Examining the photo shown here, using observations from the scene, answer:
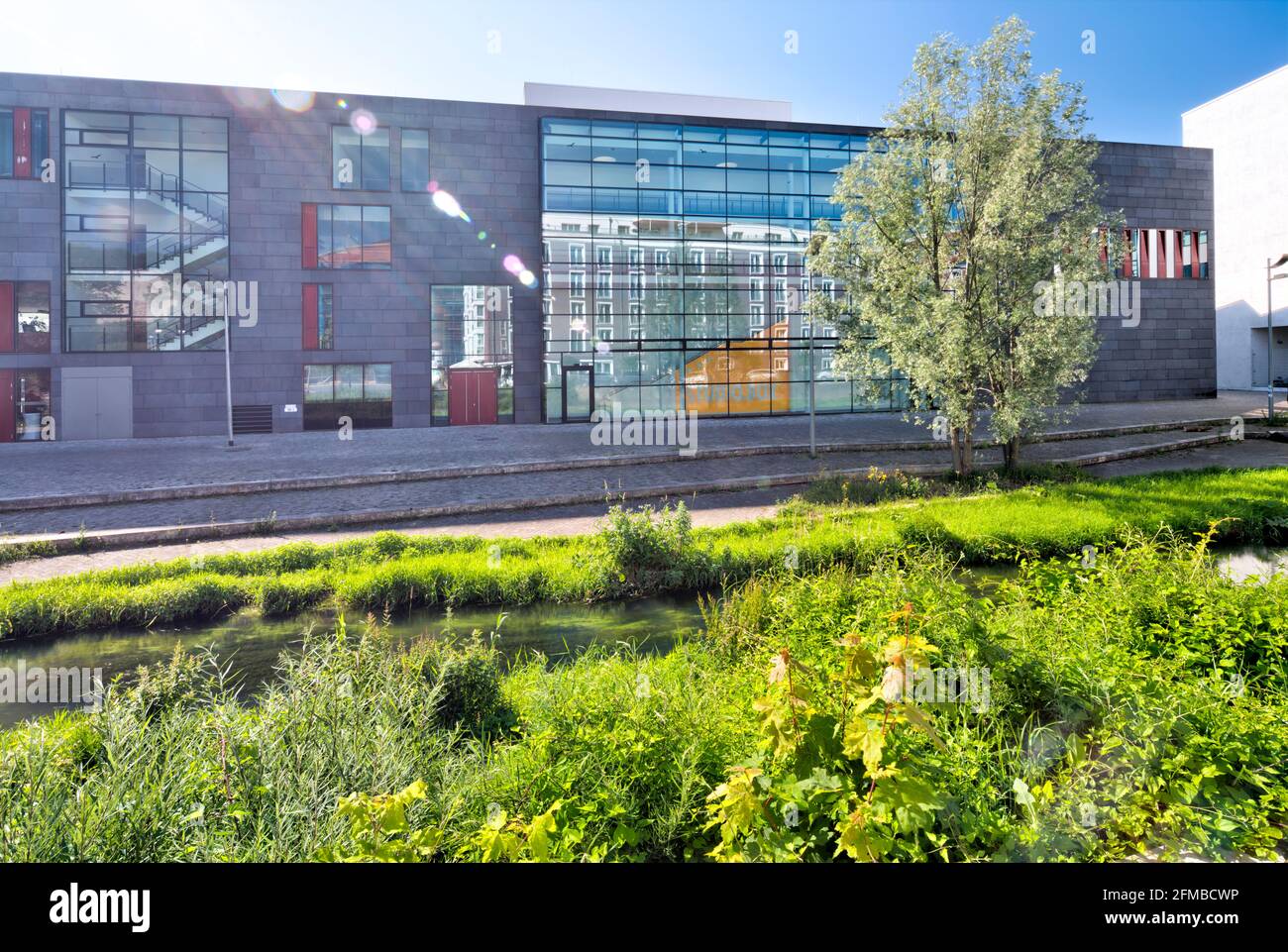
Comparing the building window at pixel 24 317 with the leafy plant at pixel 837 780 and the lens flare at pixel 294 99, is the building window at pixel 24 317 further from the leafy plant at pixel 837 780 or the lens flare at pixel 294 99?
the leafy plant at pixel 837 780

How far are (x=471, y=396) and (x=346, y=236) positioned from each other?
7396 mm

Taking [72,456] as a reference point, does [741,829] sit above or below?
below

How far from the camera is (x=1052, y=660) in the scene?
5.64 meters

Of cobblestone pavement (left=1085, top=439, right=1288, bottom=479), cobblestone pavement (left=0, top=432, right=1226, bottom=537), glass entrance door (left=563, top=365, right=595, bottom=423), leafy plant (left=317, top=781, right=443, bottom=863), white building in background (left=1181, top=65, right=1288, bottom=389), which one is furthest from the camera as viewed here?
white building in background (left=1181, top=65, right=1288, bottom=389)

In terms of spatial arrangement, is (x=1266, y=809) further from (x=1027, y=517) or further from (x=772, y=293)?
(x=772, y=293)

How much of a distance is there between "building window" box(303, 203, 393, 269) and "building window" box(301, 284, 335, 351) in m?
0.97

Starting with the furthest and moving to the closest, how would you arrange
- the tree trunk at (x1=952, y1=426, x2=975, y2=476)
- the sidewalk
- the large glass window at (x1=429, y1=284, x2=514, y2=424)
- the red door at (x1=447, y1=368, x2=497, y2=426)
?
the red door at (x1=447, y1=368, x2=497, y2=426) < the large glass window at (x1=429, y1=284, x2=514, y2=424) < the tree trunk at (x1=952, y1=426, x2=975, y2=476) < the sidewalk

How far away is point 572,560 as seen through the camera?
12.1m

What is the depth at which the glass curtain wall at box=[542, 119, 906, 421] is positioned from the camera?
3366 centimetres

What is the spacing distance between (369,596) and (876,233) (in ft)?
42.8

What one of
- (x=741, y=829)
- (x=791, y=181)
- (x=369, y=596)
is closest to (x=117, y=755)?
(x=741, y=829)

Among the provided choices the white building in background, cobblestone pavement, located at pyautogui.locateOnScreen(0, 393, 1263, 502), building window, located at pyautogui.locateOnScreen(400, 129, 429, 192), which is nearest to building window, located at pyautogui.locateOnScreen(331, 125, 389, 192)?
building window, located at pyautogui.locateOnScreen(400, 129, 429, 192)

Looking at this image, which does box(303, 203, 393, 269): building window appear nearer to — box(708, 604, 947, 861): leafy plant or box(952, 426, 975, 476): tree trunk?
box(952, 426, 975, 476): tree trunk

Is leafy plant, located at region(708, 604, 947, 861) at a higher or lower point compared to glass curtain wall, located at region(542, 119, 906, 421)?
lower
